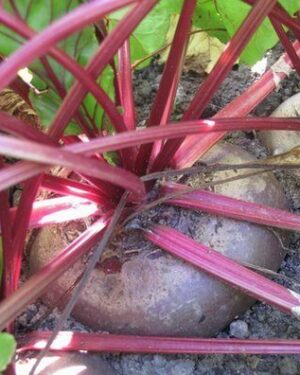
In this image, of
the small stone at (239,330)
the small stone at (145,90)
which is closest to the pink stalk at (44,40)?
the small stone at (239,330)

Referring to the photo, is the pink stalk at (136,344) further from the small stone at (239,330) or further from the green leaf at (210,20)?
the green leaf at (210,20)

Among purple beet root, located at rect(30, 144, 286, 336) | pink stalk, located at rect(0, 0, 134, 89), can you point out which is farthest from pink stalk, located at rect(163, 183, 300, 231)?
pink stalk, located at rect(0, 0, 134, 89)

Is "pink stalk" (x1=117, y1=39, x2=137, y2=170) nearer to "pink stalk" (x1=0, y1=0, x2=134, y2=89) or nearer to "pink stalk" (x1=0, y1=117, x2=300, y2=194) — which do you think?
"pink stalk" (x1=0, y1=117, x2=300, y2=194)

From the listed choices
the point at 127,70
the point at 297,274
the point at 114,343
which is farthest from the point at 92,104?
the point at 297,274

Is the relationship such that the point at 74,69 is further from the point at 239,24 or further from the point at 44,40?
the point at 239,24

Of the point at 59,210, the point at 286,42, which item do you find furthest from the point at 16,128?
the point at 286,42
